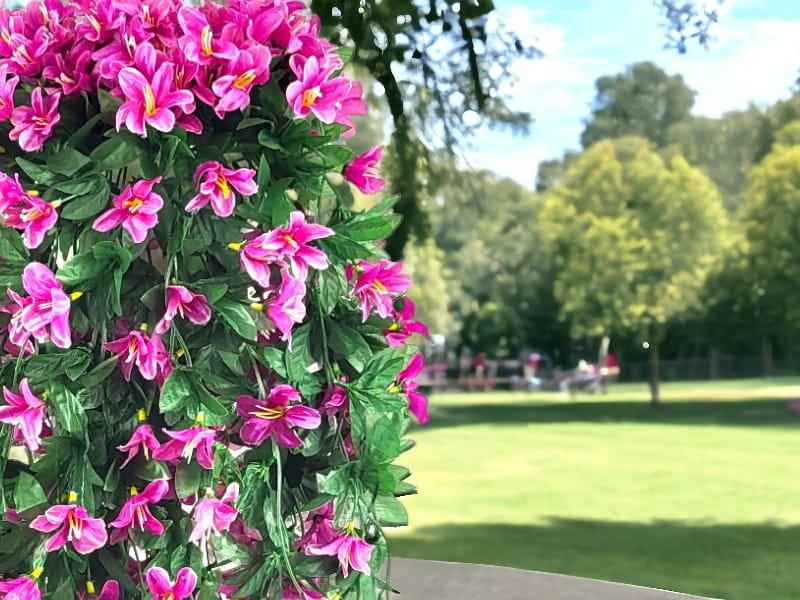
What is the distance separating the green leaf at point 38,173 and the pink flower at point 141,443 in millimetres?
330

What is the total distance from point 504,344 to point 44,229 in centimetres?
2168

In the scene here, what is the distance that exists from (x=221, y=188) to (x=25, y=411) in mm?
359

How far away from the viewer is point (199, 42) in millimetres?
1272

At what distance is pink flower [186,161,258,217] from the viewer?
48.6 inches

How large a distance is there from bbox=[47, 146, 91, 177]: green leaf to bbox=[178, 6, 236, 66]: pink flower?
0.60 feet

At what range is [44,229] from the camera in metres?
1.26

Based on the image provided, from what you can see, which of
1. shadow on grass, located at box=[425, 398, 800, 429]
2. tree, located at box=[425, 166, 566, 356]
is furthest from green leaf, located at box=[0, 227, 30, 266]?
tree, located at box=[425, 166, 566, 356]

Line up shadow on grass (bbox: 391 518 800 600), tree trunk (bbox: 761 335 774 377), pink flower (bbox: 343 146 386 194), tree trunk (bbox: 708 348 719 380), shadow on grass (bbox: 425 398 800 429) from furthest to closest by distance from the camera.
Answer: tree trunk (bbox: 708 348 719 380) → shadow on grass (bbox: 425 398 800 429) → tree trunk (bbox: 761 335 774 377) → shadow on grass (bbox: 391 518 800 600) → pink flower (bbox: 343 146 386 194)

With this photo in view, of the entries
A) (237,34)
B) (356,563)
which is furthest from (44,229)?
(356,563)

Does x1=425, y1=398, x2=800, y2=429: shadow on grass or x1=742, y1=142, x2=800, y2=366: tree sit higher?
x1=742, y1=142, x2=800, y2=366: tree

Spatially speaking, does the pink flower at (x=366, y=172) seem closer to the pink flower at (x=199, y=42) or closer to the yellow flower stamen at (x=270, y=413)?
the pink flower at (x=199, y=42)

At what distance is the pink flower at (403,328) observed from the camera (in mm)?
1480

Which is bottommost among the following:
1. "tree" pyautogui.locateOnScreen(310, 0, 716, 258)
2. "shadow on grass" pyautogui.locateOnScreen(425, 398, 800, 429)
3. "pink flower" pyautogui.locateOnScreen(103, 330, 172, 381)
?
"shadow on grass" pyautogui.locateOnScreen(425, 398, 800, 429)

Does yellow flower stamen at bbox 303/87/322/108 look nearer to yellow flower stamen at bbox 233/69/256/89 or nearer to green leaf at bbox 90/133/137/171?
yellow flower stamen at bbox 233/69/256/89
